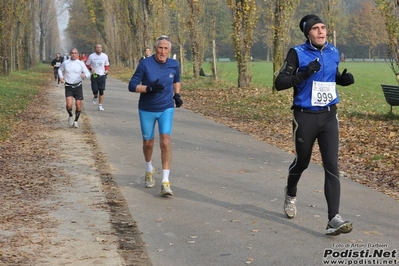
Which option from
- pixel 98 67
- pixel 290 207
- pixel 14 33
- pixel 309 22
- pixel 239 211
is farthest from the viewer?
pixel 14 33

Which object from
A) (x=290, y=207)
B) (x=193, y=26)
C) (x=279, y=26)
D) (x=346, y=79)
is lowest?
(x=290, y=207)

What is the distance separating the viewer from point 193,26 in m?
37.9

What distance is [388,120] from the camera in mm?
17062

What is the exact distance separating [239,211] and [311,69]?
204 centimetres

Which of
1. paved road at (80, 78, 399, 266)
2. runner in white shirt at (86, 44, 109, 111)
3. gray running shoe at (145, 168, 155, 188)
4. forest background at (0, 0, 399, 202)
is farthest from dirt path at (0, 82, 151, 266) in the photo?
runner in white shirt at (86, 44, 109, 111)

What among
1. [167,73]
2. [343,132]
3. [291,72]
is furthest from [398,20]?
[291,72]

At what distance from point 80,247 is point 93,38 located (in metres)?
97.7

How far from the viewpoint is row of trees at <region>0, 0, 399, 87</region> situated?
26.0 m

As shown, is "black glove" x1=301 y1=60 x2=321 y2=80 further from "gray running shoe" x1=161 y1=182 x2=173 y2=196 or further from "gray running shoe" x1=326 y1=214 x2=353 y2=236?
"gray running shoe" x1=161 y1=182 x2=173 y2=196

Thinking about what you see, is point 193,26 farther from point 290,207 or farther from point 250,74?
point 290,207

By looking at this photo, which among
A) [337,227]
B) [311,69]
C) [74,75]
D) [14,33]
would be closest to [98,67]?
[74,75]

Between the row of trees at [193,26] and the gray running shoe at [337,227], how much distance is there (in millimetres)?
11272

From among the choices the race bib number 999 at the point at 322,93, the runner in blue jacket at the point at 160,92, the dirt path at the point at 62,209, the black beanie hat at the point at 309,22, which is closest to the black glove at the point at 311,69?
the race bib number 999 at the point at 322,93

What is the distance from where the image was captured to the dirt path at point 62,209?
242 inches
